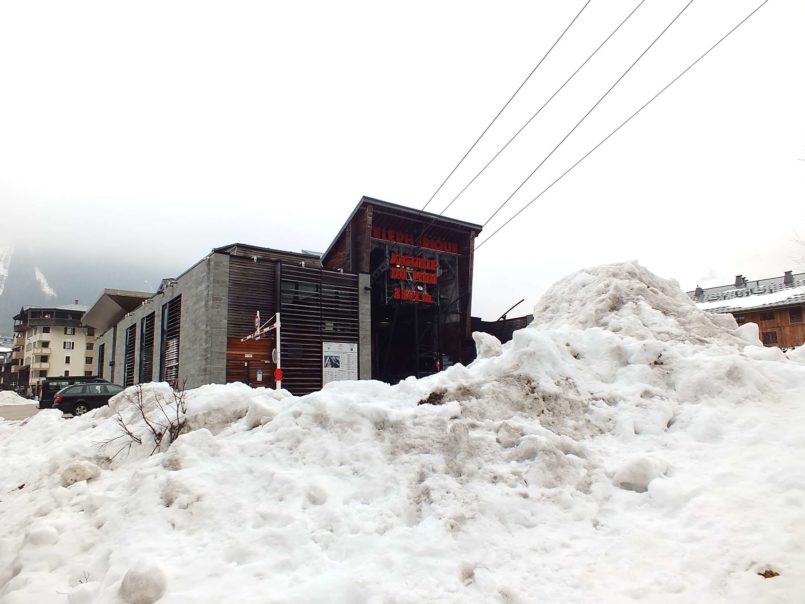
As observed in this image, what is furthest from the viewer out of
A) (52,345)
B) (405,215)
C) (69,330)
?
(69,330)

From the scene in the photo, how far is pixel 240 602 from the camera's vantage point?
3041 mm

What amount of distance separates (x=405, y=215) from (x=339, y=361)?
999cm

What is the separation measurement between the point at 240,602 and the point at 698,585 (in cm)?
302

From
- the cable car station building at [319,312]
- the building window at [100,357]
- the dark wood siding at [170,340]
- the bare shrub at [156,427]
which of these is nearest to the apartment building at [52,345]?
the building window at [100,357]

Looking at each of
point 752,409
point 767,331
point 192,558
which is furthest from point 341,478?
point 767,331

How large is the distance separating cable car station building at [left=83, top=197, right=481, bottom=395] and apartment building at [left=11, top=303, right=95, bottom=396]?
50.3 meters

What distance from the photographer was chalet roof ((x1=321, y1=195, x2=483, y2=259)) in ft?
85.5

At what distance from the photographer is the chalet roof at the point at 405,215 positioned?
2606 centimetres

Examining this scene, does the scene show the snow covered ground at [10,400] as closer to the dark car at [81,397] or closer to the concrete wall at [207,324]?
the dark car at [81,397]

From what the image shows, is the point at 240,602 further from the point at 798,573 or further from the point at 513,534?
the point at 798,573

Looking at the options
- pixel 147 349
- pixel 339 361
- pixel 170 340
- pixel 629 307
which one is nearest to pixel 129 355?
pixel 147 349

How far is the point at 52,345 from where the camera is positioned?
74.0m

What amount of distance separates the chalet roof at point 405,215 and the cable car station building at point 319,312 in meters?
0.09

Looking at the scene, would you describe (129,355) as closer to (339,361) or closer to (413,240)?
(339,361)
